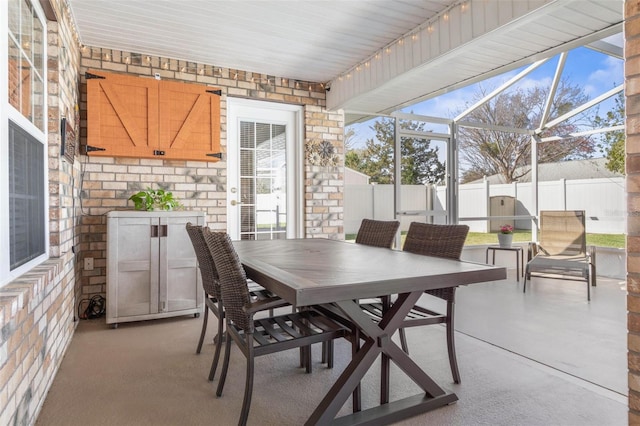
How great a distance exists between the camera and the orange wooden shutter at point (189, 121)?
4008 mm

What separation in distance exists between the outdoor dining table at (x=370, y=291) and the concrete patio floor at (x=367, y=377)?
137 millimetres

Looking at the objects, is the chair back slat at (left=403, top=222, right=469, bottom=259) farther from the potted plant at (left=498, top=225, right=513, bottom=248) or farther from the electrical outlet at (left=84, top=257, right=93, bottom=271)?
the potted plant at (left=498, top=225, right=513, bottom=248)

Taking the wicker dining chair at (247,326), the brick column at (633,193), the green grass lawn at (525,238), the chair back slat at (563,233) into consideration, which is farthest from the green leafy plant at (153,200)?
the chair back slat at (563,233)

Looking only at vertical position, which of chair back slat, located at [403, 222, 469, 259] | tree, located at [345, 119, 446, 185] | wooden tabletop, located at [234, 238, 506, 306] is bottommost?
wooden tabletop, located at [234, 238, 506, 306]

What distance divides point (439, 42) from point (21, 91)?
2.86 m

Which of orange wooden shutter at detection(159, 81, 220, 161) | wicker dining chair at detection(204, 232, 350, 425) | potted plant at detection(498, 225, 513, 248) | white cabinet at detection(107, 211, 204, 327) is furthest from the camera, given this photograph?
potted plant at detection(498, 225, 513, 248)

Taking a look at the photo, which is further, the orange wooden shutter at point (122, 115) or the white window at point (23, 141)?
the orange wooden shutter at point (122, 115)

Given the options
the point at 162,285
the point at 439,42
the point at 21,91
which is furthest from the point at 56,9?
the point at 439,42

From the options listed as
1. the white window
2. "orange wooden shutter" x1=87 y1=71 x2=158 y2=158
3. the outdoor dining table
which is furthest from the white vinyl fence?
the white window

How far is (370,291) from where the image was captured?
62.6 inches

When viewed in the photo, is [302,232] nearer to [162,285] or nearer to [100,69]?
[162,285]

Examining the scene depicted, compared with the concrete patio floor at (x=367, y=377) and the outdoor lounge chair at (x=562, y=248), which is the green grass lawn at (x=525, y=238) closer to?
the outdoor lounge chair at (x=562, y=248)

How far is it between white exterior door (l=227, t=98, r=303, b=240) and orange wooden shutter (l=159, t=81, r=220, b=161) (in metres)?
0.29

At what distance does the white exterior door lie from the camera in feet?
14.9
